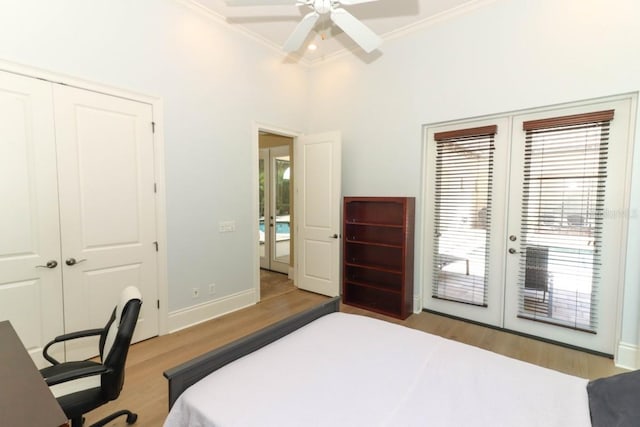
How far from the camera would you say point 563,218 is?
277 centimetres

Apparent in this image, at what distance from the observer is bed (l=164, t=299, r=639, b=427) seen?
1089 millimetres

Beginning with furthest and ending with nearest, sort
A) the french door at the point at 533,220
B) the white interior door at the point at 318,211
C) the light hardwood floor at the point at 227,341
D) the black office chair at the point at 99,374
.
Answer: the white interior door at the point at 318,211 < the french door at the point at 533,220 < the light hardwood floor at the point at 227,341 < the black office chair at the point at 99,374

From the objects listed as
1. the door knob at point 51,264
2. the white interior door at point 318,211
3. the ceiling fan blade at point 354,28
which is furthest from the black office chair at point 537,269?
the door knob at point 51,264

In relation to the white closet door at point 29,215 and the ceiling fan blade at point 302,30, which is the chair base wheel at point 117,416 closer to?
the white closet door at point 29,215

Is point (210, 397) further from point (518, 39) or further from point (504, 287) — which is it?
point (518, 39)

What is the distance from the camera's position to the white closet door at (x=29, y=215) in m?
2.15

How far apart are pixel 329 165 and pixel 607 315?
3200 mm

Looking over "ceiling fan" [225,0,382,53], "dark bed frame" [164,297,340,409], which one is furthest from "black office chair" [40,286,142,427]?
"ceiling fan" [225,0,382,53]

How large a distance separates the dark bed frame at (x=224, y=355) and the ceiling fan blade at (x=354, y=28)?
2195 mm

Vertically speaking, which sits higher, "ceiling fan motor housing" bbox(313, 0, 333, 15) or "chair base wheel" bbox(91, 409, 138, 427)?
"ceiling fan motor housing" bbox(313, 0, 333, 15)

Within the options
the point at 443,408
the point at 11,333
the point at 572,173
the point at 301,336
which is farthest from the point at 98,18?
the point at 572,173

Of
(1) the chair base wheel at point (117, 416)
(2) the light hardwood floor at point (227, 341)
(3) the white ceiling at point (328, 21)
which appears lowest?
(2) the light hardwood floor at point (227, 341)

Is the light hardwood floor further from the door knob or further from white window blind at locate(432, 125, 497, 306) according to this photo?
the door knob

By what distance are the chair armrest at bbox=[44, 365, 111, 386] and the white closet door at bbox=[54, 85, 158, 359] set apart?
1.34m
